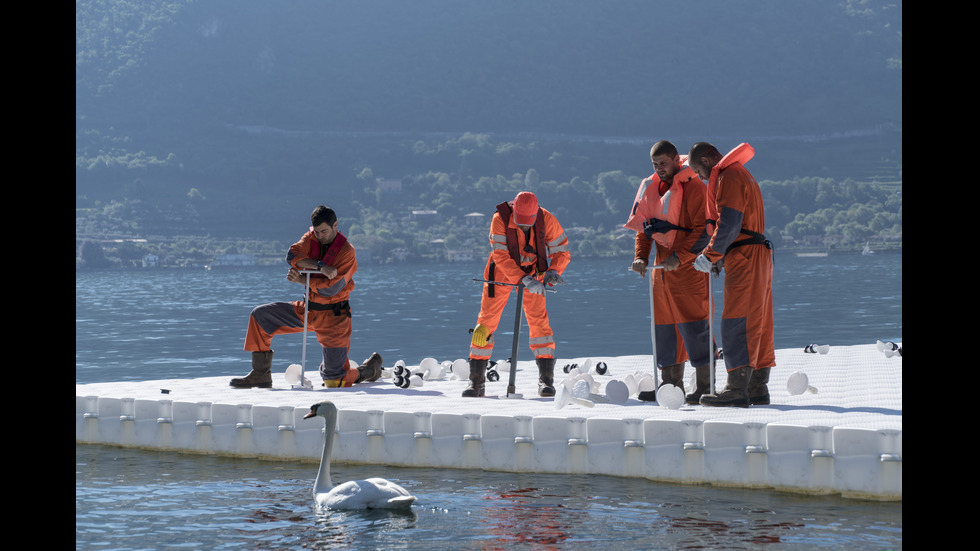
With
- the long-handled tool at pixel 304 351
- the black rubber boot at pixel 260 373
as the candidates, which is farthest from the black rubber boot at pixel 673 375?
the black rubber boot at pixel 260 373

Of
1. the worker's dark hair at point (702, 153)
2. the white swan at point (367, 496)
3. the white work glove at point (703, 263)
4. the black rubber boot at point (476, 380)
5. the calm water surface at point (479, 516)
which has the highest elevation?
the worker's dark hair at point (702, 153)

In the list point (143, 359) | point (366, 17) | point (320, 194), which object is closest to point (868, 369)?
point (143, 359)

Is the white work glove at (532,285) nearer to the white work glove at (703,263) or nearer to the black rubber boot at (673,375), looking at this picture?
the black rubber boot at (673,375)

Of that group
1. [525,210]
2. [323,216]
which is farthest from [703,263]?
[323,216]

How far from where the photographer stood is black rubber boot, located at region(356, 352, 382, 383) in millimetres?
12219

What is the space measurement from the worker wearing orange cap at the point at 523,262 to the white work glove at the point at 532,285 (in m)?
0.03

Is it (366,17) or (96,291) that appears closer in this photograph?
(96,291)

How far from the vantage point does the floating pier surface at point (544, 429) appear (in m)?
8.12

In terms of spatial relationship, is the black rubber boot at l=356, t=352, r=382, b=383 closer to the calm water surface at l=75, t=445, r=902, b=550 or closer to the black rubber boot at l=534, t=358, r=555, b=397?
the black rubber boot at l=534, t=358, r=555, b=397

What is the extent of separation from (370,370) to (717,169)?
15.5ft

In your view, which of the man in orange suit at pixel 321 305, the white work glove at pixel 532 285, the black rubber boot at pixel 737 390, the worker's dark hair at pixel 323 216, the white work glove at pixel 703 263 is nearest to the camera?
the white work glove at pixel 703 263
